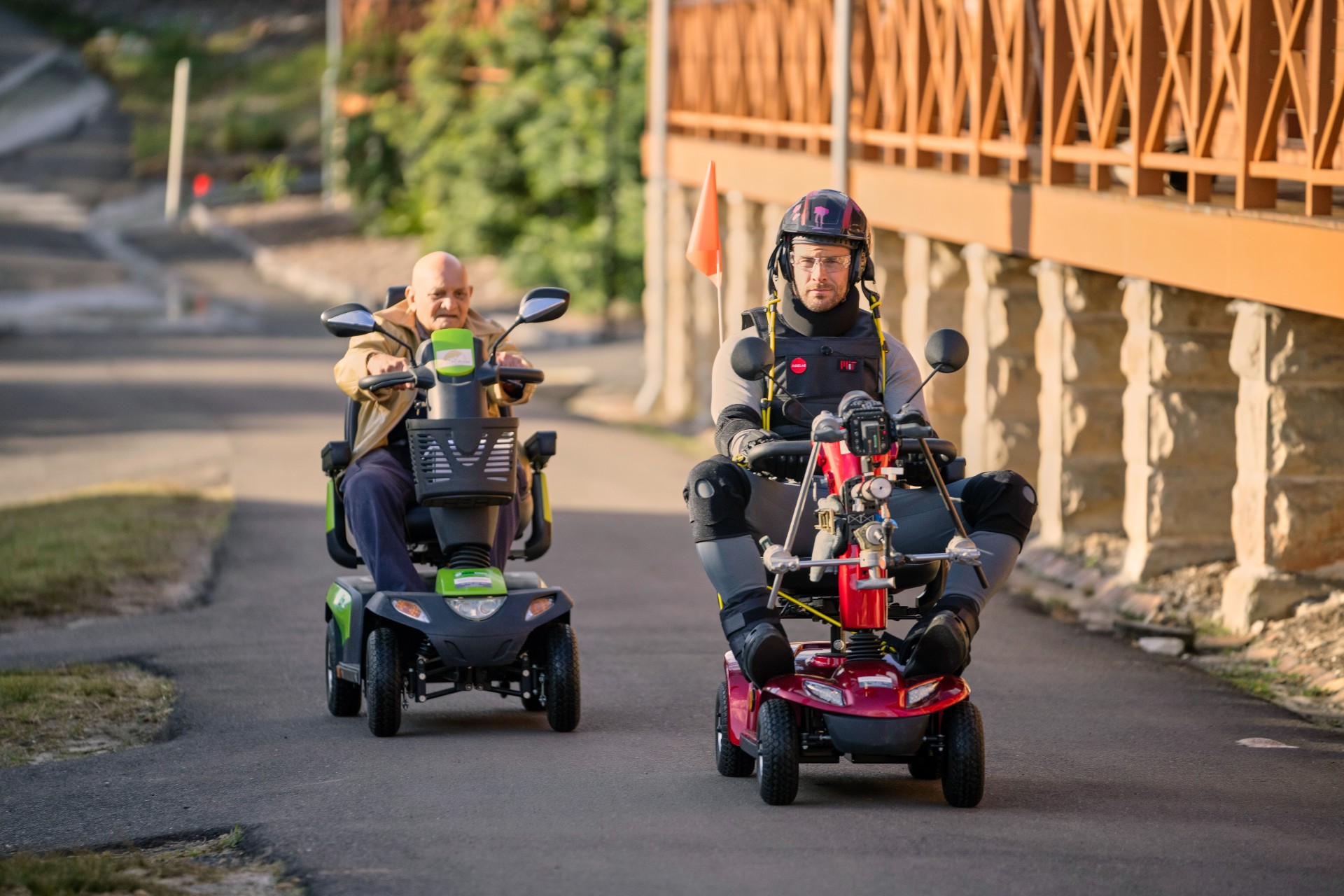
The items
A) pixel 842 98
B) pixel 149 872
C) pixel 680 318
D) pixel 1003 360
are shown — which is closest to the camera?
pixel 149 872

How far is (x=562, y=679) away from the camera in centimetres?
780

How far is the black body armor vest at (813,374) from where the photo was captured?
6965 mm

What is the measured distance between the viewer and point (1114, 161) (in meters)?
12.1

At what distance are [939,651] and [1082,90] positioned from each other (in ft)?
23.6

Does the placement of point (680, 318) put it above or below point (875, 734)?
above

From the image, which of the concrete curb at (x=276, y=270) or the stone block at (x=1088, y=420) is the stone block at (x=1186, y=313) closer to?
the stone block at (x=1088, y=420)

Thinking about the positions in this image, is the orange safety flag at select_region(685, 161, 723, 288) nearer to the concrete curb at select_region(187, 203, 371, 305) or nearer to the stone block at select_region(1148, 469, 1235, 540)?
the stone block at select_region(1148, 469, 1235, 540)

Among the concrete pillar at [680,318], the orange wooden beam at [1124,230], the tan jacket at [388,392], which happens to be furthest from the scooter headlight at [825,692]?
the concrete pillar at [680,318]

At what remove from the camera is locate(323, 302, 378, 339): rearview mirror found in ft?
25.3

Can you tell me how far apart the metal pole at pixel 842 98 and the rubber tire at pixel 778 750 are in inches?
437

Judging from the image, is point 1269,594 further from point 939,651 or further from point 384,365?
point 384,365

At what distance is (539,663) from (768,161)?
12.7 meters

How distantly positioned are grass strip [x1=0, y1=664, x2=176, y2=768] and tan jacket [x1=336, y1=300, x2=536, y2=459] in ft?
4.79

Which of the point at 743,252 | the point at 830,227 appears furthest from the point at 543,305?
the point at 743,252
